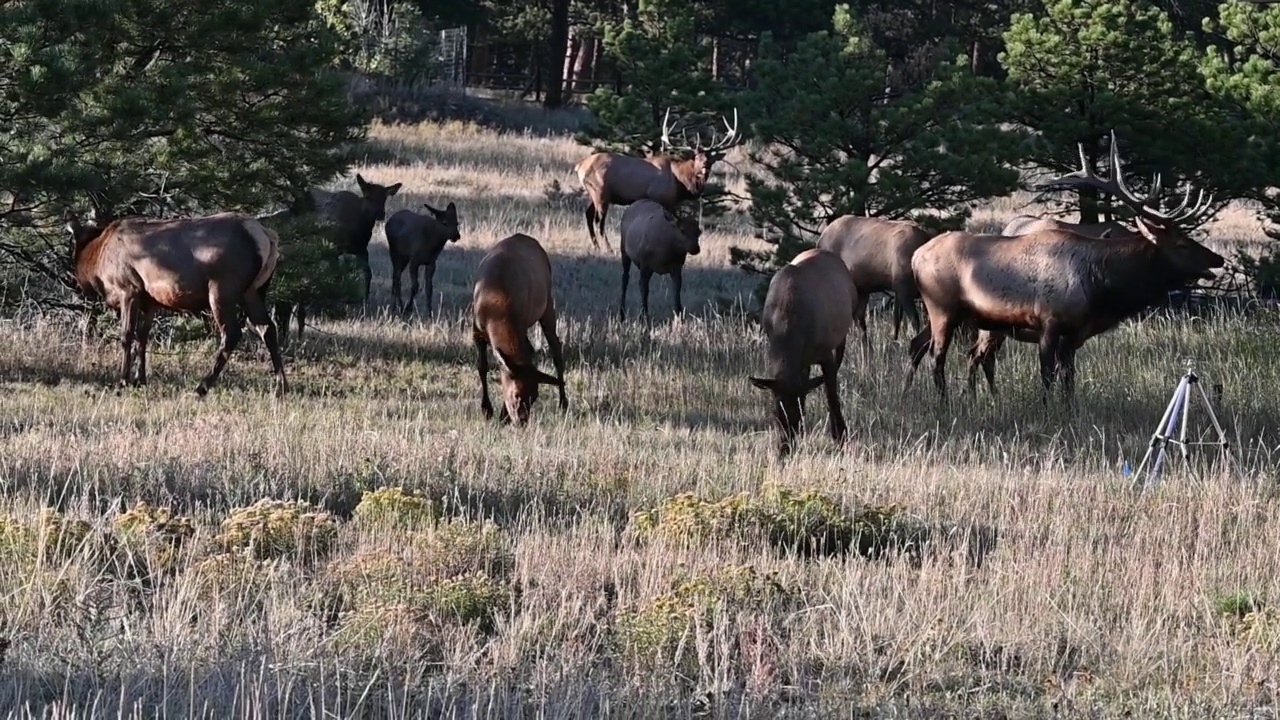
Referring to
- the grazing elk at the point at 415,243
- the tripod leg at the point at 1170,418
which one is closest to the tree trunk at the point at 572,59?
the grazing elk at the point at 415,243

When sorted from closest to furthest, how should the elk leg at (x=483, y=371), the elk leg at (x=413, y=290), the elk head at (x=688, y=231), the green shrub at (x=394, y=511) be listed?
the green shrub at (x=394, y=511) → the elk leg at (x=483, y=371) → the elk leg at (x=413, y=290) → the elk head at (x=688, y=231)

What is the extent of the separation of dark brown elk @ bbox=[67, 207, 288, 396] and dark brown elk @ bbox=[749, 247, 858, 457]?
14.3 ft

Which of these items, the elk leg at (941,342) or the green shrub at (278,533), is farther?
the elk leg at (941,342)

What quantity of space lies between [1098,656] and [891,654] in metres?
0.87

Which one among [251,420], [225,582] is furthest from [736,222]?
[225,582]

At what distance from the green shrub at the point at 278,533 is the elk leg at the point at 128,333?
6.11 m

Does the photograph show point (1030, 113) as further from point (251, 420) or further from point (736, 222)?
point (251, 420)

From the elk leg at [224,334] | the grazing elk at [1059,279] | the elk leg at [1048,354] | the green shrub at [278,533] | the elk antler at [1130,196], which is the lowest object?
the elk leg at [224,334]

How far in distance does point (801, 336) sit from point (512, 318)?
2329 millimetres

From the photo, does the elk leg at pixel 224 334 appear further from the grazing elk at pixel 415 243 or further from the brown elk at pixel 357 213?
the grazing elk at pixel 415 243

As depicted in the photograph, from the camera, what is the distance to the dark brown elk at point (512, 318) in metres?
12.9

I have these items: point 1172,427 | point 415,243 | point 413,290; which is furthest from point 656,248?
point 1172,427

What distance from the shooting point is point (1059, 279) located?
14.4 metres

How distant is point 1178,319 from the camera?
20125 mm
